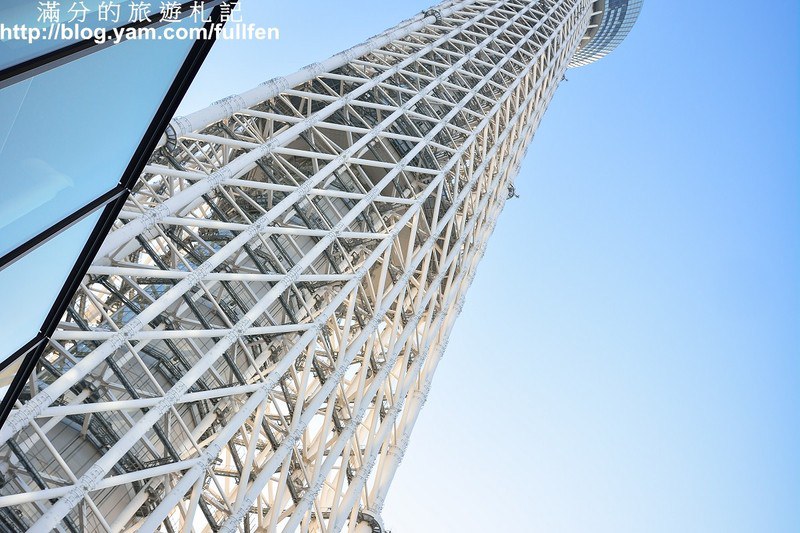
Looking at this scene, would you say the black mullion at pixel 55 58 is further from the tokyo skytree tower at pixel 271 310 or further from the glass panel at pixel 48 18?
the tokyo skytree tower at pixel 271 310

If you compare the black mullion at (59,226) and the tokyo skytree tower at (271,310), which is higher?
the tokyo skytree tower at (271,310)

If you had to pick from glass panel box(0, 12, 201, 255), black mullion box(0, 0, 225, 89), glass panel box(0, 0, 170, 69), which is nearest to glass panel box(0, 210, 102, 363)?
glass panel box(0, 12, 201, 255)

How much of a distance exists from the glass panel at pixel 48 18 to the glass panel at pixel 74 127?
0.90 feet

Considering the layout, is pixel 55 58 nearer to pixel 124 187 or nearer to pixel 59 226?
pixel 59 226

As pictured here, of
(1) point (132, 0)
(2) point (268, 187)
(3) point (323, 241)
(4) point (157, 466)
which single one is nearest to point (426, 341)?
(3) point (323, 241)

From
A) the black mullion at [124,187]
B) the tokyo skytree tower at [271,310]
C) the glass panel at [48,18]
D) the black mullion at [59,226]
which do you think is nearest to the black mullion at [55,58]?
the glass panel at [48,18]

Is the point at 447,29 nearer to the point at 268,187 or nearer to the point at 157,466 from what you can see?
the point at 268,187

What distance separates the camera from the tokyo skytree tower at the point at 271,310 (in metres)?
19.8

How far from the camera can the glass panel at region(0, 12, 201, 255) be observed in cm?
849

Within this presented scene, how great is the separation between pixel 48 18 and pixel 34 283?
152 inches

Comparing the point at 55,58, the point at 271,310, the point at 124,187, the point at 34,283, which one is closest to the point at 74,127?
the point at 55,58

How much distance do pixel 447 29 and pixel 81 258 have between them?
43609mm

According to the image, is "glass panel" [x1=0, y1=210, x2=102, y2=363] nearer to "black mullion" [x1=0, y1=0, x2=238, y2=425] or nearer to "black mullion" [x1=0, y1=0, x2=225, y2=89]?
"black mullion" [x1=0, y1=0, x2=238, y2=425]

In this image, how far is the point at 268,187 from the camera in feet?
85.7
